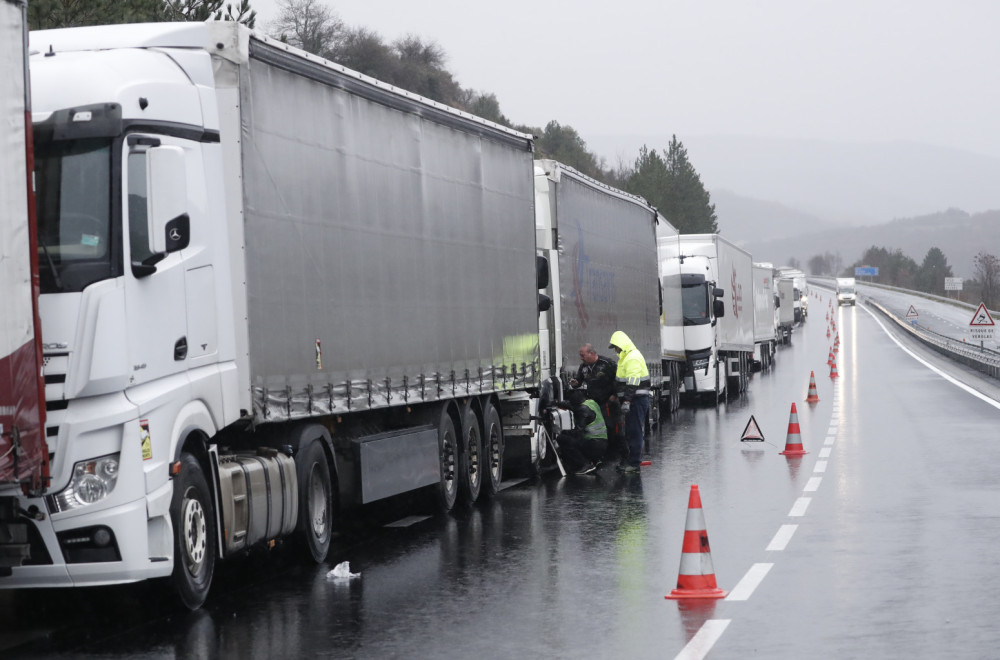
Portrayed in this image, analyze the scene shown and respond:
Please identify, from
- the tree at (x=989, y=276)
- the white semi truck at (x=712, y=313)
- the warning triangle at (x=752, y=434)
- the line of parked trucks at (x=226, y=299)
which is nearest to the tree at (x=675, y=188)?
the tree at (x=989, y=276)

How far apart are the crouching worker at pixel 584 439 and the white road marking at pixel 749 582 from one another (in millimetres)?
8299

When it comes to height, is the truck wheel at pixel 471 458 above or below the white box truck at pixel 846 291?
below

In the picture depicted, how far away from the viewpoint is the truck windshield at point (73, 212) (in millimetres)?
8648

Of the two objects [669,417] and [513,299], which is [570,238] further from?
[669,417]

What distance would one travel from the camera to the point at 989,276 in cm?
16738

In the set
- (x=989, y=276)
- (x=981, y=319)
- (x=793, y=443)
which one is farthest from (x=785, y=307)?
(x=989, y=276)

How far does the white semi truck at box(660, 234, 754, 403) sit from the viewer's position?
34.4 meters

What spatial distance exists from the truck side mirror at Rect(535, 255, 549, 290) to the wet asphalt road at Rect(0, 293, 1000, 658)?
7.79 ft

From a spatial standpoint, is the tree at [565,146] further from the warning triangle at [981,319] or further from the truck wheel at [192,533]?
the truck wheel at [192,533]

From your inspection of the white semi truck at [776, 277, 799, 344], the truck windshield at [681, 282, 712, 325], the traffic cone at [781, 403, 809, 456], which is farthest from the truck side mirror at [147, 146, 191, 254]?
the white semi truck at [776, 277, 799, 344]

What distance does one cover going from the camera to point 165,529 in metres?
8.95

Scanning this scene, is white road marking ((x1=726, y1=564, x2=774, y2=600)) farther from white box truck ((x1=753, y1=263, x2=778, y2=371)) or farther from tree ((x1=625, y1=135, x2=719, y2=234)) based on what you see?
tree ((x1=625, y1=135, x2=719, y2=234))

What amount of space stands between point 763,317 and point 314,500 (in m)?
42.5

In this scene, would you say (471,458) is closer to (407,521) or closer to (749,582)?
(407,521)
